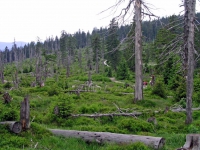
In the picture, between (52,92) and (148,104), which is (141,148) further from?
(52,92)

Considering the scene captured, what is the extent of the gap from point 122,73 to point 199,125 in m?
38.0

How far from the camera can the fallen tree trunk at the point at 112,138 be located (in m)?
8.07

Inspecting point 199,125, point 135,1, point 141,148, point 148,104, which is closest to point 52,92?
point 148,104

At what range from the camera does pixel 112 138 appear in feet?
29.0

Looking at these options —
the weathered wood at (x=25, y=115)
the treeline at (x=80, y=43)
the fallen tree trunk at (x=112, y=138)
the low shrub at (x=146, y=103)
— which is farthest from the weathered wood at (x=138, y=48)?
the treeline at (x=80, y=43)

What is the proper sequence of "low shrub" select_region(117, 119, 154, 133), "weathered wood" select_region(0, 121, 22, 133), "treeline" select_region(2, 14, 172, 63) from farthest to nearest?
"treeline" select_region(2, 14, 172, 63)
"low shrub" select_region(117, 119, 154, 133)
"weathered wood" select_region(0, 121, 22, 133)

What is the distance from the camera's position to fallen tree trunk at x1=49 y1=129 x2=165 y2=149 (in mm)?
8070

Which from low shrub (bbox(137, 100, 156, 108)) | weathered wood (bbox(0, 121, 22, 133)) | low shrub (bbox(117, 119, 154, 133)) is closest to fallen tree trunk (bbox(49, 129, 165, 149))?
weathered wood (bbox(0, 121, 22, 133))

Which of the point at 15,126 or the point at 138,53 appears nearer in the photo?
the point at 15,126

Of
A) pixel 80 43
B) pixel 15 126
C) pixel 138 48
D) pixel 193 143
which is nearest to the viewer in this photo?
pixel 193 143

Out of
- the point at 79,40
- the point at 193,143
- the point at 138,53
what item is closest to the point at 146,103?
the point at 138,53

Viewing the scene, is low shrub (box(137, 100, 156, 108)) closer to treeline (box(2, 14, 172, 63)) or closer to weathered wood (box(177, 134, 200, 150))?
weathered wood (box(177, 134, 200, 150))

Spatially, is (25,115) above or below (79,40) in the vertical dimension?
below

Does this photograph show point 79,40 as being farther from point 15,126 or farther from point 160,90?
point 15,126
